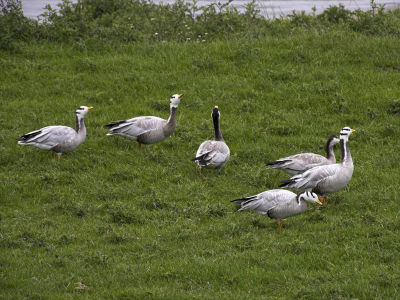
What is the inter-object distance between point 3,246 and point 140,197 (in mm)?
2562

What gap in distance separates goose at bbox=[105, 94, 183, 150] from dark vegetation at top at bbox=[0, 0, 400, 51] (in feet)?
17.1

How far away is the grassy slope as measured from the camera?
22.8 feet

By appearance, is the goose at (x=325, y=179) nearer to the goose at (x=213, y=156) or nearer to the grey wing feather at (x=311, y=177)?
the grey wing feather at (x=311, y=177)

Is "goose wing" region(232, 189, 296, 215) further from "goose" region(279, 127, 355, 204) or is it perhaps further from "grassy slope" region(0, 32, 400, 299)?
"goose" region(279, 127, 355, 204)

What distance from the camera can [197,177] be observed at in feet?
35.0

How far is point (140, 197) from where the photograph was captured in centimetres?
968

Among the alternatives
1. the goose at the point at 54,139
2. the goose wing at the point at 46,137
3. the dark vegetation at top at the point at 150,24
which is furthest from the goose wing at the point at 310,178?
the dark vegetation at top at the point at 150,24

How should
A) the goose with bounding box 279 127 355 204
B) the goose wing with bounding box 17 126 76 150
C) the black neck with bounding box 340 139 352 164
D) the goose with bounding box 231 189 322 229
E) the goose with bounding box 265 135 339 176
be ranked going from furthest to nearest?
the goose wing with bounding box 17 126 76 150
the goose with bounding box 265 135 339 176
the black neck with bounding box 340 139 352 164
the goose with bounding box 279 127 355 204
the goose with bounding box 231 189 322 229

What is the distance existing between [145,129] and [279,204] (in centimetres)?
406

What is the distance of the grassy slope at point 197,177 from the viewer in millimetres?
6957

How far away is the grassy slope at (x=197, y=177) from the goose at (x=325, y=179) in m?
0.33

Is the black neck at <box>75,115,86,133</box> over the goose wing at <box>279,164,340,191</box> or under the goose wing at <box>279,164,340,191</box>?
over

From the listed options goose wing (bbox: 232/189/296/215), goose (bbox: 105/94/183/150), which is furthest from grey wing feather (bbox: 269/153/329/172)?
goose (bbox: 105/94/183/150)

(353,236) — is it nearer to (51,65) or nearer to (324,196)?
(324,196)
